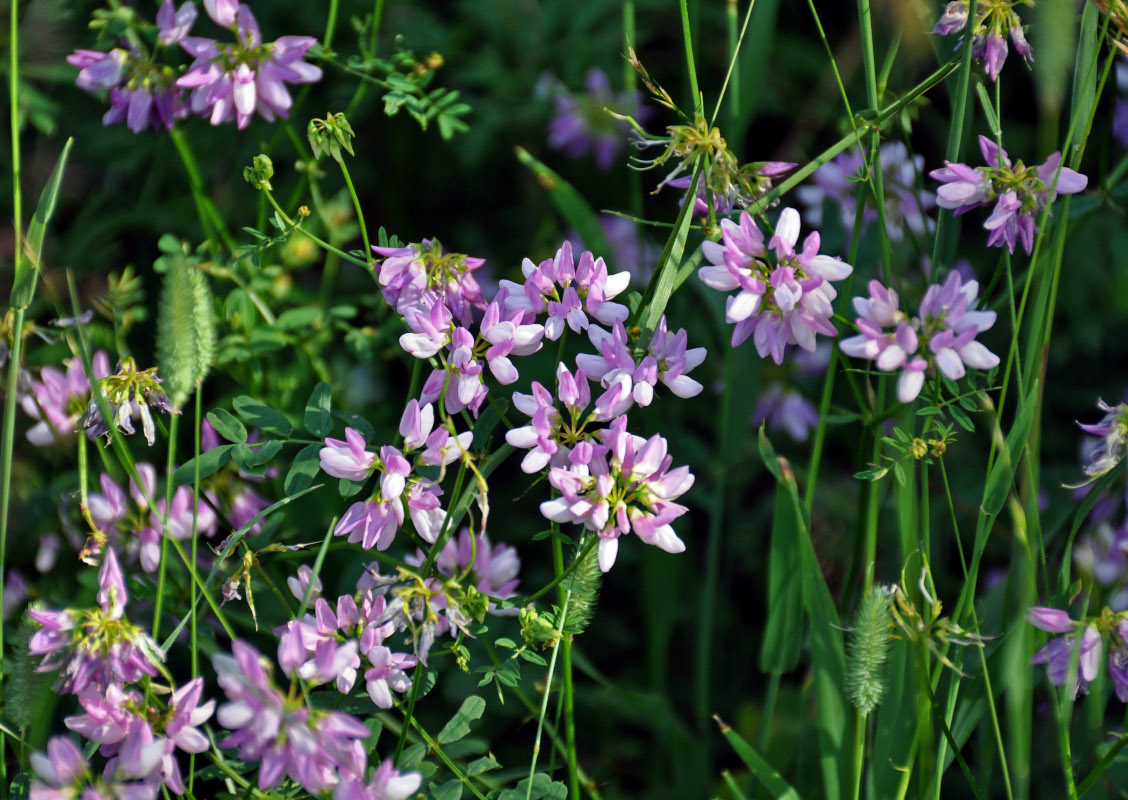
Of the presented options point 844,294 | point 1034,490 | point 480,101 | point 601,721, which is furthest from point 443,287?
point 480,101

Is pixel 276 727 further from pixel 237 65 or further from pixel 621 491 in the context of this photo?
pixel 237 65

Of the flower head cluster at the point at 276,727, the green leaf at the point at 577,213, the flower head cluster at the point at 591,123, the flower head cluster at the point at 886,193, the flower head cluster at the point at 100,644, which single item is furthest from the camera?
the flower head cluster at the point at 591,123

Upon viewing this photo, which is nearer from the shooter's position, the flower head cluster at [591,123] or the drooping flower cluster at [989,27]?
the drooping flower cluster at [989,27]

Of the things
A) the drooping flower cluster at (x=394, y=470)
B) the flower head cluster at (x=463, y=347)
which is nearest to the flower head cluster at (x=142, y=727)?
the drooping flower cluster at (x=394, y=470)

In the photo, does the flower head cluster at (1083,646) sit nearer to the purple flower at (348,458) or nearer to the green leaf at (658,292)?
the green leaf at (658,292)

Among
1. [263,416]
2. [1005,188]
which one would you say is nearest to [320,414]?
[263,416]

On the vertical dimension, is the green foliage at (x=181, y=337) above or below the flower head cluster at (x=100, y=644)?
above

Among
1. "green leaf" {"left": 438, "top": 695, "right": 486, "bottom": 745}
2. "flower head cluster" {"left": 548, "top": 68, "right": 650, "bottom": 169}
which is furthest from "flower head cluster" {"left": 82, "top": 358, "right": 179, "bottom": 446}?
"flower head cluster" {"left": 548, "top": 68, "right": 650, "bottom": 169}

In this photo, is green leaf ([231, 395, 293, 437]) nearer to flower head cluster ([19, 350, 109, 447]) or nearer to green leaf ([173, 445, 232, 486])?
green leaf ([173, 445, 232, 486])
